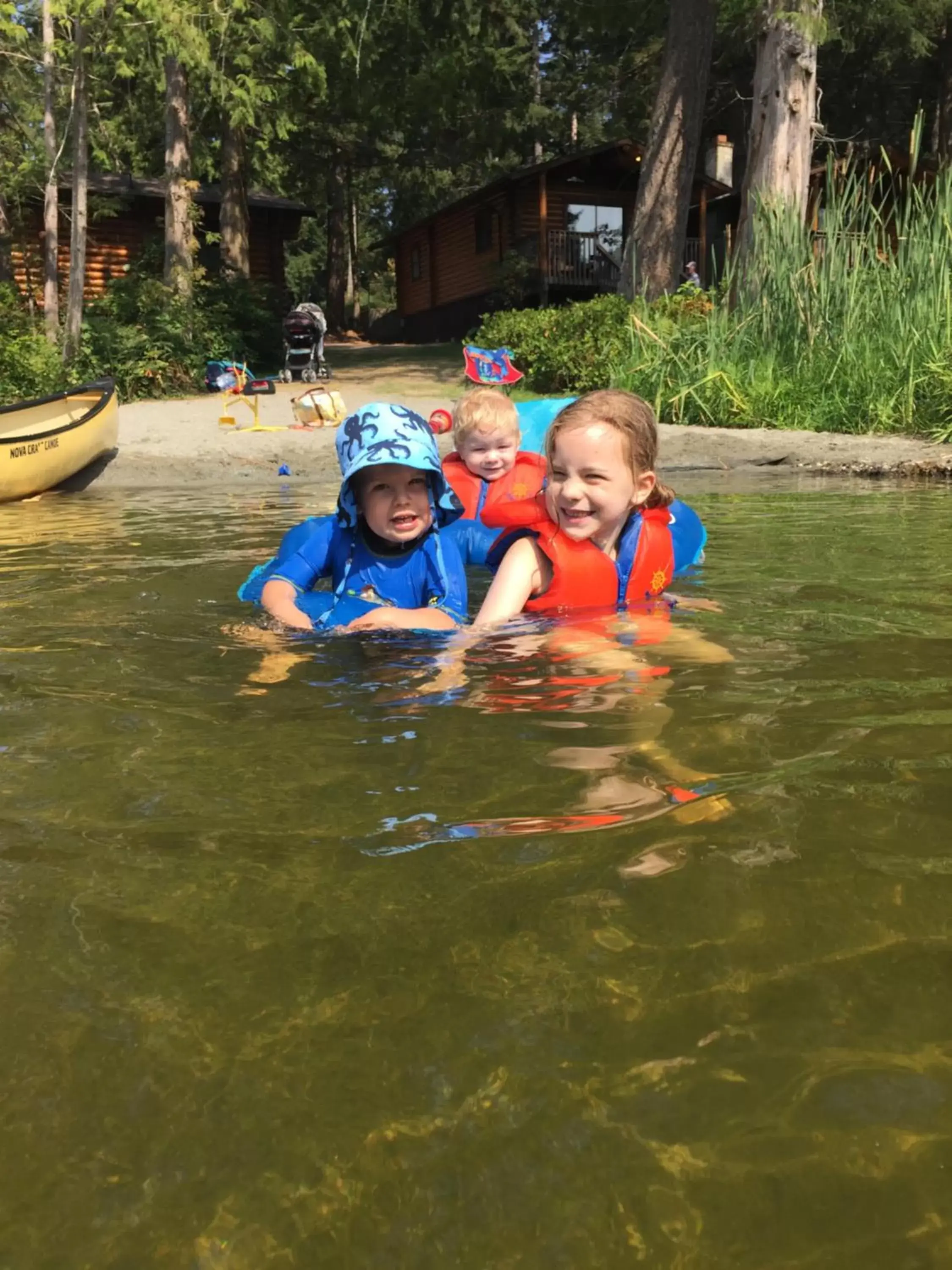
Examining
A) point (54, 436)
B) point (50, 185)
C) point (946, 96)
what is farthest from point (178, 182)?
point (946, 96)

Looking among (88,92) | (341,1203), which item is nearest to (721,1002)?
(341,1203)

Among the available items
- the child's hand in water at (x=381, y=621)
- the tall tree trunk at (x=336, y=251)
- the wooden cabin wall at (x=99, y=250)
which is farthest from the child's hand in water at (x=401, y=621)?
the tall tree trunk at (x=336, y=251)

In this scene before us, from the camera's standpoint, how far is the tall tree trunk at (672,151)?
17.4 metres

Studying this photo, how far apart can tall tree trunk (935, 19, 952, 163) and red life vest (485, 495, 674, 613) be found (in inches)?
1071

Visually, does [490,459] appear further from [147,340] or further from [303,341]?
[303,341]

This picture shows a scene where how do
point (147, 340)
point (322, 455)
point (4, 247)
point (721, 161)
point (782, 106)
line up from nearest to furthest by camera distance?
point (322, 455) < point (782, 106) < point (147, 340) < point (4, 247) < point (721, 161)

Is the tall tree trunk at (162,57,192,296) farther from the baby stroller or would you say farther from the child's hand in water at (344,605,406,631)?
the child's hand in water at (344,605,406,631)

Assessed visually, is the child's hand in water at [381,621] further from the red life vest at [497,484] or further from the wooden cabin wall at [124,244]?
the wooden cabin wall at [124,244]

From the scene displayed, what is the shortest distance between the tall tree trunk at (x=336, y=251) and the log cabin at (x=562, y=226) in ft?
20.4

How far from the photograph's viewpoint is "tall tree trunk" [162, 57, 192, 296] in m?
19.6

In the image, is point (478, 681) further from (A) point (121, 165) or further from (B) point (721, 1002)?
(A) point (121, 165)

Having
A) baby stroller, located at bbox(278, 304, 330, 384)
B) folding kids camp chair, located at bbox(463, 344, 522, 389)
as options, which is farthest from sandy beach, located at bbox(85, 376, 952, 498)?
baby stroller, located at bbox(278, 304, 330, 384)

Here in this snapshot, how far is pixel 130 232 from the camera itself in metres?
26.4

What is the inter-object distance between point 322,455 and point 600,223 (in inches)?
842
